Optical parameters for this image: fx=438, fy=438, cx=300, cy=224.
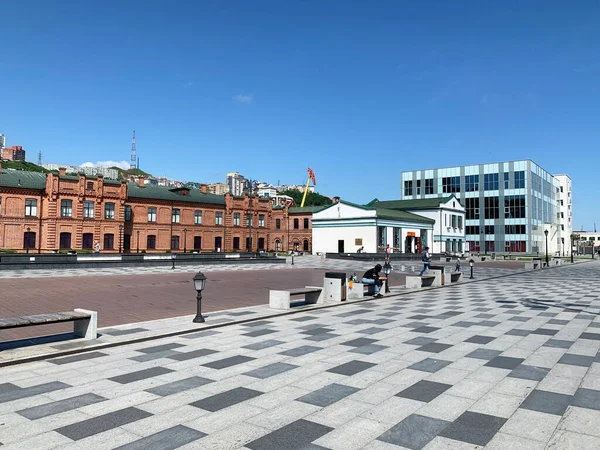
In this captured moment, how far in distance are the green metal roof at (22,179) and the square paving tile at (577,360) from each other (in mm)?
57085

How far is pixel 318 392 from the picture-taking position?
19.4 ft

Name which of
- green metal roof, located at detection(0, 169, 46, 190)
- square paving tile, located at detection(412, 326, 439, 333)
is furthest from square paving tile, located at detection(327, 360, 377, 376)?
→ green metal roof, located at detection(0, 169, 46, 190)

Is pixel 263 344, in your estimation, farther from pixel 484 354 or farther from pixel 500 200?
pixel 500 200

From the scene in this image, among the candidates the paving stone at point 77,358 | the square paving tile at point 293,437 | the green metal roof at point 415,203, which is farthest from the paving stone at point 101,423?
the green metal roof at point 415,203

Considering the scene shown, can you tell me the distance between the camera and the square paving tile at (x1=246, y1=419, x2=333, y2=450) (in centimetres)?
429

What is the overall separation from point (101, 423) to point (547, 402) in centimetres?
537

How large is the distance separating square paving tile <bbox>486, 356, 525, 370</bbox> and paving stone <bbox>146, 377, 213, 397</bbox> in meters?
4.65

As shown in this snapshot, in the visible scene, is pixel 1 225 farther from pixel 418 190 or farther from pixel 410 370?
pixel 418 190

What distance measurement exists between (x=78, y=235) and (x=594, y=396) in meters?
57.3

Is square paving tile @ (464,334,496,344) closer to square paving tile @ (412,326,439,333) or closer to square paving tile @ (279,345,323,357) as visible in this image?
square paving tile @ (412,326,439,333)

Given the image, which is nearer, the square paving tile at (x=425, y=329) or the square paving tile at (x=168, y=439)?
the square paving tile at (x=168, y=439)

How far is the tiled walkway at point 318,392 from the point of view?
14.8 ft

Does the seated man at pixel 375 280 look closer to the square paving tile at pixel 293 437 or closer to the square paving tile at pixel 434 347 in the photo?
the square paving tile at pixel 434 347

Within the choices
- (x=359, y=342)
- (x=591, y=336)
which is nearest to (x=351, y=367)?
(x=359, y=342)
